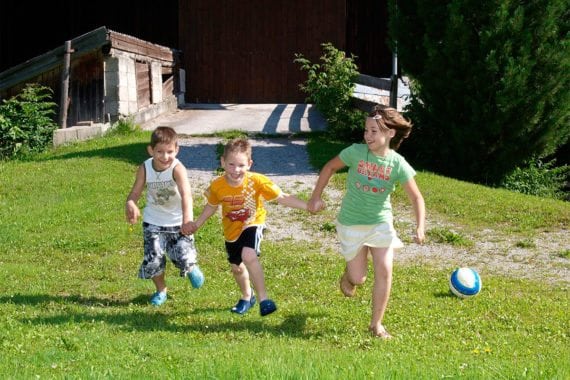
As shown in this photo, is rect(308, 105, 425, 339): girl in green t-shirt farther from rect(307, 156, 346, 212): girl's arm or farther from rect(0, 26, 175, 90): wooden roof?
rect(0, 26, 175, 90): wooden roof

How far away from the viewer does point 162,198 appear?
Answer: 7402 millimetres

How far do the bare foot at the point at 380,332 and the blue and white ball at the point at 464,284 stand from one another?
140cm

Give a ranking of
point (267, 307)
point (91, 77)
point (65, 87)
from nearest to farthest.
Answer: point (267, 307) < point (65, 87) < point (91, 77)

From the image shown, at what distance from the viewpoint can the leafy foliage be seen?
45.2ft

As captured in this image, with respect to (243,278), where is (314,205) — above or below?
above

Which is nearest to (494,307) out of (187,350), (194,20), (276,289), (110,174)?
(276,289)

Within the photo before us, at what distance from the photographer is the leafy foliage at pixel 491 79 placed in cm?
1377

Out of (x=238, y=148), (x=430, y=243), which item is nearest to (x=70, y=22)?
(x=430, y=243)

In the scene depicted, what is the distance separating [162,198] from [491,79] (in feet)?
26.5

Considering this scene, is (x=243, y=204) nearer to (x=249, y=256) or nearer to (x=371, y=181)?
(x=249, y=256)

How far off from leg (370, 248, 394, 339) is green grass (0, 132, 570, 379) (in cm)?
13

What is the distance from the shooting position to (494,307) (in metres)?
7.36

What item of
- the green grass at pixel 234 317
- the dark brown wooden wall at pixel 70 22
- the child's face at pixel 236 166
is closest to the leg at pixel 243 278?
the green grass at pixel 234 317

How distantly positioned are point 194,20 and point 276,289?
16680 mm
